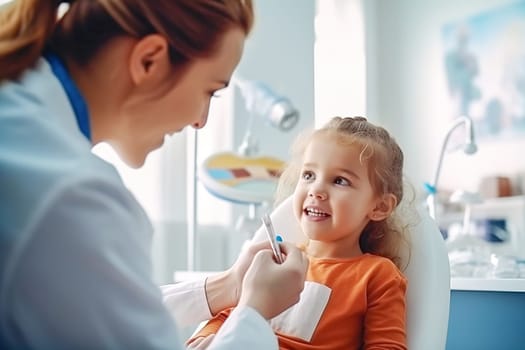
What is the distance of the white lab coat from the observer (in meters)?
0.48

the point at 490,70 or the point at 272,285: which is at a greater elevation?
the point at 490,70

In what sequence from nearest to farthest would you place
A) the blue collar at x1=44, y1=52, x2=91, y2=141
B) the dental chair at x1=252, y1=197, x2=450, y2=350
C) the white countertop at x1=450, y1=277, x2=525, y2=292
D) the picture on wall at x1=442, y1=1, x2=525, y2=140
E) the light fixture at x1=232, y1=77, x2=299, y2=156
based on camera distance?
the blue collar at x1=44, y1=52, x2=91, y2=141
the dental chair at x1=252, y1=197, x2=450, y2=350
the white countertop at x1=450, y1=277, x2=525, y2=292
the light fixture at x1=232, y1=77, x2=299, y2=156
the picture on wall at x1=442, y1=1, x2=525, y2=140

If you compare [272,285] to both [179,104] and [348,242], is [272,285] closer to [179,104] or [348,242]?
[179,104]

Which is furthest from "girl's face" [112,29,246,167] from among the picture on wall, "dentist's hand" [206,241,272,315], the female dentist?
the picture on wall

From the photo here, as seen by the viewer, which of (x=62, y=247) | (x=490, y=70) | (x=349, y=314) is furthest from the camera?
(x=490, y=70)

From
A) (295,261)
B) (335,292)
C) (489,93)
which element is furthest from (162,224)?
(489,93)

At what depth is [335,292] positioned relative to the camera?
1.02m

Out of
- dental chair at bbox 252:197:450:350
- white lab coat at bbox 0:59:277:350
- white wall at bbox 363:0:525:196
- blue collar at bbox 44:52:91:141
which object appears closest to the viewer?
white lab coat at bbox 0:59:277:350

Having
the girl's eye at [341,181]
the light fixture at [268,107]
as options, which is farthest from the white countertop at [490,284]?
the light fixture at [268,107]

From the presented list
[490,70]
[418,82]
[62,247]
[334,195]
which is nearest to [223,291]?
[334,195]

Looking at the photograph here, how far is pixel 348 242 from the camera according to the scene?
3.64ft

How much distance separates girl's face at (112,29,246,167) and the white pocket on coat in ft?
1.33

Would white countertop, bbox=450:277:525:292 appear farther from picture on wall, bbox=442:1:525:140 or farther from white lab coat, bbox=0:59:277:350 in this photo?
picture on wall, bbox=442:1:525:140

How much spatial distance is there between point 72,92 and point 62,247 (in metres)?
0.17
